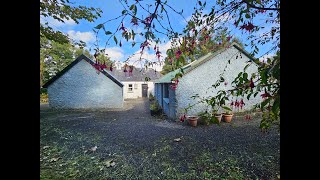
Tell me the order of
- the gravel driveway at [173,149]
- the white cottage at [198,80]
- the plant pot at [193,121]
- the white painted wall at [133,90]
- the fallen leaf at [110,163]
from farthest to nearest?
the white painted wall at [133,90], the white cottage at [198,80], the plant pot at [193,121], the fallen leaf at [110,163], the gravel driveway at [173,149]

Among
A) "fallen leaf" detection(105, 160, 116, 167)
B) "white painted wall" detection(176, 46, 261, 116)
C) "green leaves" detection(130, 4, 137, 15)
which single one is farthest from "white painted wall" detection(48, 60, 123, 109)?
"green leaves" detection(130, 4, 137, 15)

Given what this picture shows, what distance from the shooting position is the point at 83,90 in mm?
12672

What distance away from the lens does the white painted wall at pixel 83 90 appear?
1209 cm

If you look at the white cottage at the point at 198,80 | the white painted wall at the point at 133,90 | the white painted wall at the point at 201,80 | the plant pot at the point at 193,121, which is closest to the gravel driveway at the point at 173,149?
the plant pot at the point at 193,121

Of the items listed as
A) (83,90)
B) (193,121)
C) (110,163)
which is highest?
(83,90)

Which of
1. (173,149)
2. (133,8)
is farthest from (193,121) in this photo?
(133,8)

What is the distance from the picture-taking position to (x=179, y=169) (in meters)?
3.56

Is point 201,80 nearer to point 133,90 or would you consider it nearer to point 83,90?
point 83,90

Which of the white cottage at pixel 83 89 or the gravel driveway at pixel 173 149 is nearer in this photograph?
the gravel driveway at pixel 173 149

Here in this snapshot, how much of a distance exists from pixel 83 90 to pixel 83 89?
80 mm

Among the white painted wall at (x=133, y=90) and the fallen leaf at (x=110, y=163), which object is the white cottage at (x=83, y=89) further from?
the white painted wall at (x=133, y=90)
